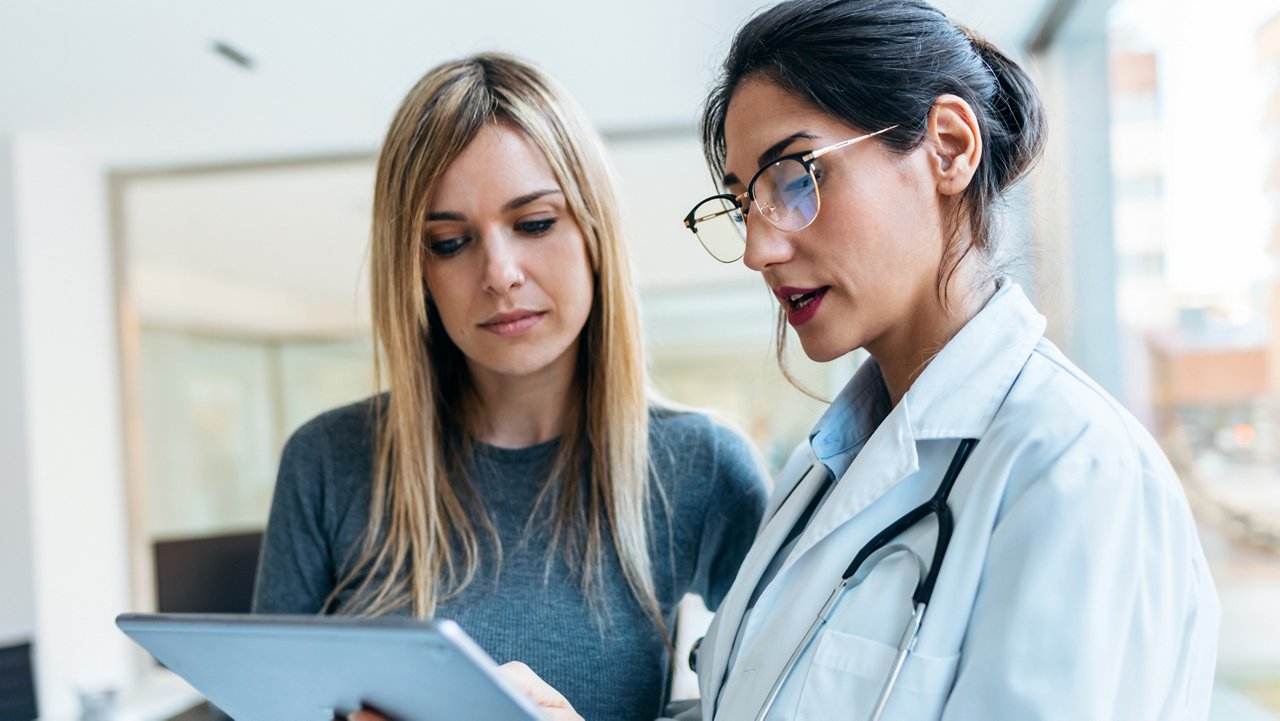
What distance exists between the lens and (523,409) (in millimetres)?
1491

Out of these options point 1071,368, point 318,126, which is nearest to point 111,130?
point 318,126

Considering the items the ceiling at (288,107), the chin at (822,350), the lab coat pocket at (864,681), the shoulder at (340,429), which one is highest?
the ceiling at (288,107)

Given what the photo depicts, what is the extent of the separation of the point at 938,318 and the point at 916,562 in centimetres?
27

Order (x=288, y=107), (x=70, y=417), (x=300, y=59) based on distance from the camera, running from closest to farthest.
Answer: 1. (x=300, y=59)
2. (x=288, y=107)
3. (x=70, y=417)

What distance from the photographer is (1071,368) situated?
0.92 metres

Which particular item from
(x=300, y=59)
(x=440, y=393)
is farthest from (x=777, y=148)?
(x=300, y=59)

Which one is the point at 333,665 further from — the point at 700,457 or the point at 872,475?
the point at 700,457

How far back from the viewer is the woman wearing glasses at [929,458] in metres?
0.76

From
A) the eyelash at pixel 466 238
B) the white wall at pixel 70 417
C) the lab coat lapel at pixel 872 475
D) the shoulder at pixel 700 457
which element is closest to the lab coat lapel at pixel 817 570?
the lab coat lapel at pixel 872 475

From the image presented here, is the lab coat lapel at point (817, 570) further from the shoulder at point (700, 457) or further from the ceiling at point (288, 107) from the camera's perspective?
the ceiling at point (288, 107)

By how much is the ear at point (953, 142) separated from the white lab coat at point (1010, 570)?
13 centimetres

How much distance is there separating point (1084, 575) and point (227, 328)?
5666 millimetres

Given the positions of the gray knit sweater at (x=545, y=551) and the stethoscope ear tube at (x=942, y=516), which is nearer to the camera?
the stethoscope ear tube at (x=942, y=516)

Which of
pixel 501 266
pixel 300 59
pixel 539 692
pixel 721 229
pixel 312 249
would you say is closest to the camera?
pixel 539 692
